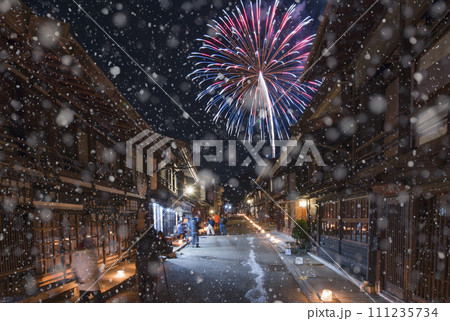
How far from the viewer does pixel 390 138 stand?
27.8ft

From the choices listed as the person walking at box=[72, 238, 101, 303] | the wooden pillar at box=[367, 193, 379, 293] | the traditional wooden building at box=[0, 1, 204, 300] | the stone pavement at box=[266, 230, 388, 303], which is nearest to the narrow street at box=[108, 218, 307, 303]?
the stone pavement at box=[266, 230, 388, 303]

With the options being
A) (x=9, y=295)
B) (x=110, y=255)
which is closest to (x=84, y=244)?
(x=9, y=295)

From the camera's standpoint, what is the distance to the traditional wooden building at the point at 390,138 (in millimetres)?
5965

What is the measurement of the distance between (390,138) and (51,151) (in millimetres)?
9433

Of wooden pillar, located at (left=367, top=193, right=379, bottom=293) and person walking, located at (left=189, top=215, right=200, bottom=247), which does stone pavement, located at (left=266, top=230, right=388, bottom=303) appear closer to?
wooden pillar, located at (left=367, top=193, right=379, bottom=293)

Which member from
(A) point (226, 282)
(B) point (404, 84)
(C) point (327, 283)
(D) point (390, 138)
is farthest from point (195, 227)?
(B) point (404, 84)

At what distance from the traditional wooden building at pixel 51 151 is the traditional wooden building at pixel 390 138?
6900mm

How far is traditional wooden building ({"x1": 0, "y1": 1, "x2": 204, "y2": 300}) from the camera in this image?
21.1 ft

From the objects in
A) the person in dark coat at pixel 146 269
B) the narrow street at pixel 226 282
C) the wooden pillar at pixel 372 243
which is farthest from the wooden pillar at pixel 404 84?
the person in dark coat at pixel 146 269

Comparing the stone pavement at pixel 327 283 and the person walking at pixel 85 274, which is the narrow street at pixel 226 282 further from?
the person walking at pixel 85 274

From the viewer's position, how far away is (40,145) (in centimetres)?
779

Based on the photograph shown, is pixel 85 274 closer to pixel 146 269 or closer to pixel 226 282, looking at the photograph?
pixel 146 269

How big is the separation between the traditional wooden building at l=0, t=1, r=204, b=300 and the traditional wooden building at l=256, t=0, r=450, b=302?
690 cm
